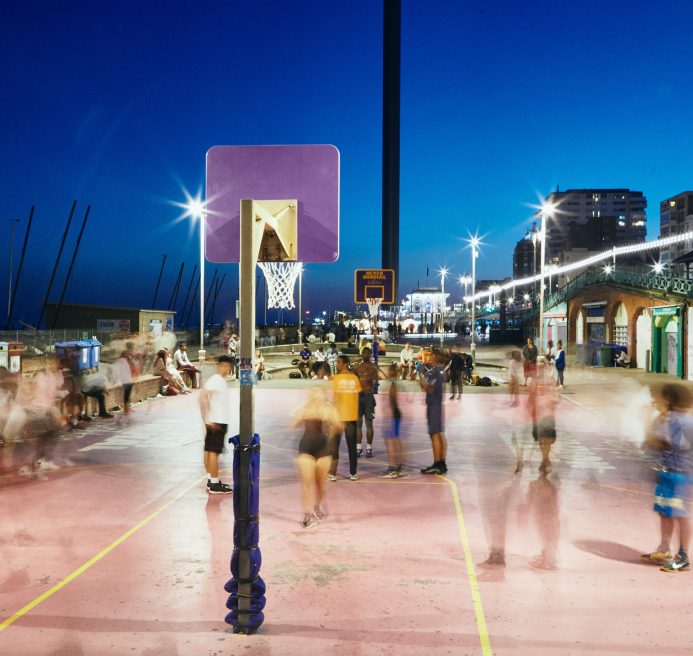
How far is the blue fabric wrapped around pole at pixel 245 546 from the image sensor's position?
208 inches

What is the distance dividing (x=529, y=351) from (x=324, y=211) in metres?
16.3

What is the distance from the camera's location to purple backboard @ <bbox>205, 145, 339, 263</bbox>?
6.63 m

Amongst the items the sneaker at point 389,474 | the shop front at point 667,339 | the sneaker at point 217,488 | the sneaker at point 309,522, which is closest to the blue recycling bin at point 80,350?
the sneaker at point 217,488

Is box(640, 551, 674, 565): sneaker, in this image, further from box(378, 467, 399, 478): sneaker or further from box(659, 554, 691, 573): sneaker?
box(378, 467, 399, 478): sneaker

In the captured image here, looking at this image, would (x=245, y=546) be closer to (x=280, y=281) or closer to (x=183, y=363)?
(x=280, y=281)

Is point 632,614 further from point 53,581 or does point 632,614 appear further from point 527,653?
point 53,581

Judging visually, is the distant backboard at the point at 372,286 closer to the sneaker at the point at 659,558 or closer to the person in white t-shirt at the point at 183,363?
the person in white t-shirt at the point at 183,363

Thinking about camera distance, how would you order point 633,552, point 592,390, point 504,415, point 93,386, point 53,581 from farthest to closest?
point 592,390 < point 504,415 < point 93,386 < point 633,552 < point 53,581

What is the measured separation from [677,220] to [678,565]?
408 ft

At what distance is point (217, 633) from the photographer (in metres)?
5.22

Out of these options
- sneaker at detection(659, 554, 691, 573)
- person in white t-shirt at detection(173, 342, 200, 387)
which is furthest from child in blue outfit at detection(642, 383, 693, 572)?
person in white t-shirt at detection(173, 342, 200, 387)

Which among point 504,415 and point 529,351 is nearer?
point 504,415

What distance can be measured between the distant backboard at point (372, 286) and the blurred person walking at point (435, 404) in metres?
15.5

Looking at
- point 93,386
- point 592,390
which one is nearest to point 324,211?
point 93,386
